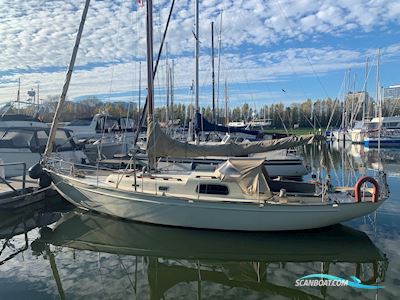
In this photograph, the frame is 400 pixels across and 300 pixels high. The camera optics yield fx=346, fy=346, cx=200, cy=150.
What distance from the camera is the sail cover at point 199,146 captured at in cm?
1238

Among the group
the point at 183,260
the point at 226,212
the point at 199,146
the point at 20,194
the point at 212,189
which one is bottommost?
the point at 183,260

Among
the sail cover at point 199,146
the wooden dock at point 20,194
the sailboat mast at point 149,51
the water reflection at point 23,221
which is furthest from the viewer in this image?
the wooden dock at point 20,194

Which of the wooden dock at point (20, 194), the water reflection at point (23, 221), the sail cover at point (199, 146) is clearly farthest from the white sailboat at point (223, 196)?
the wooden dock at point (20, 194)

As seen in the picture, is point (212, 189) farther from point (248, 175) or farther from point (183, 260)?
point (183, 260)

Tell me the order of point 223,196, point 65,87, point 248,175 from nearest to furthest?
1. point 248,175
2. point 223,196
3. point 65,87

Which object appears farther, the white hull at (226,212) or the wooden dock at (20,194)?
the wooden dock at (20,194)

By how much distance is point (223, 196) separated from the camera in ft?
38.0

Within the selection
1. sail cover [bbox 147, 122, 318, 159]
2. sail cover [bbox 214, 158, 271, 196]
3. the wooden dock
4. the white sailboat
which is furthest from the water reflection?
sail cover [bbox 214, 158, 271, 196]

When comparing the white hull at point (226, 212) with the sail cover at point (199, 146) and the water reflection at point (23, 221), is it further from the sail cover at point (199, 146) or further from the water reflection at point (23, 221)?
the water reflection at point (23, 221)

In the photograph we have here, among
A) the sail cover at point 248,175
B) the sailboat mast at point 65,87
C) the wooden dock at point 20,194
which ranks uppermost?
the sailboat mast at point 65,87

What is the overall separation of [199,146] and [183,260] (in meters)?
4.39

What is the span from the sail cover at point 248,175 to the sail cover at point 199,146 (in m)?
1.29

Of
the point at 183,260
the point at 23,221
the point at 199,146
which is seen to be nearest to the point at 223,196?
the point at 199,146

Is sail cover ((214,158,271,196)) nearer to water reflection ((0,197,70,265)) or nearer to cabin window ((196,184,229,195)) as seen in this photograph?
cabin window ((196,184,229,195))
